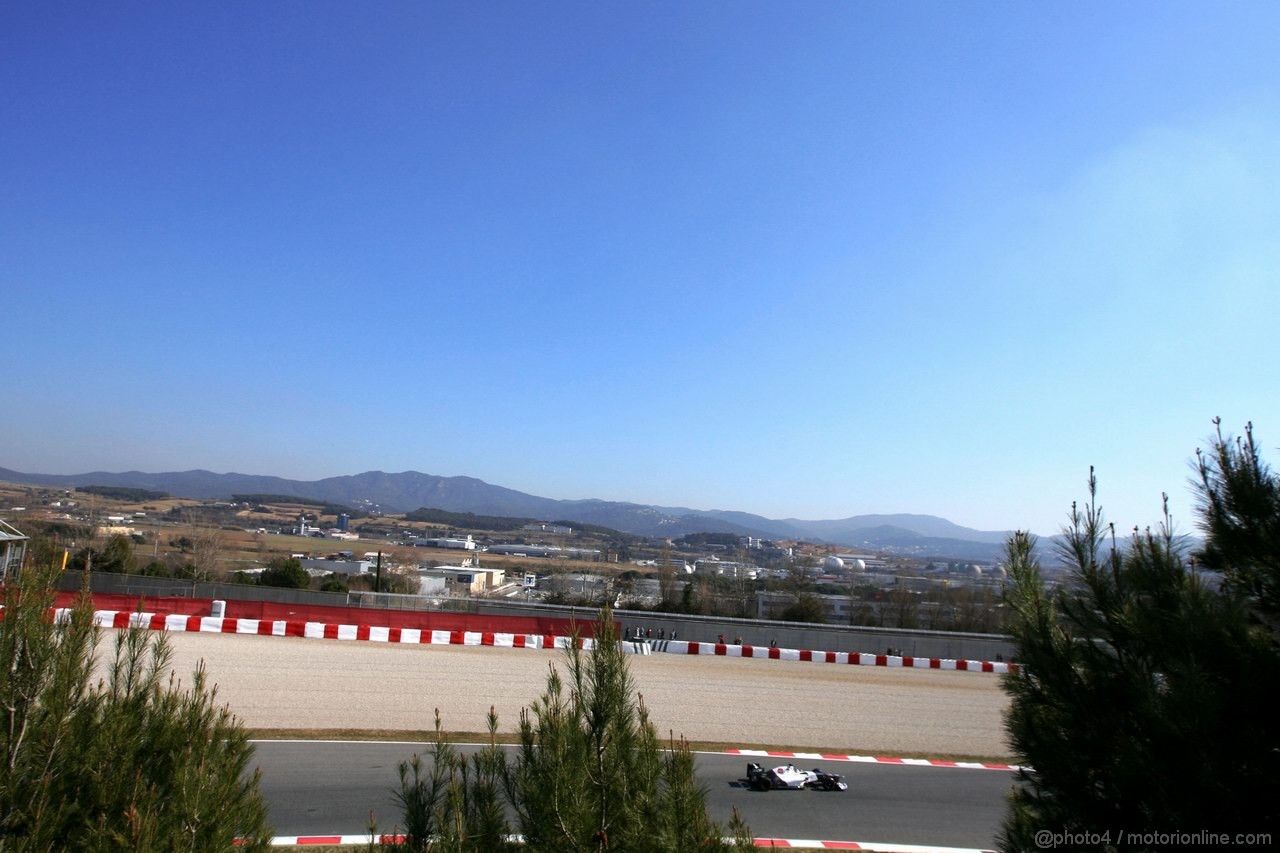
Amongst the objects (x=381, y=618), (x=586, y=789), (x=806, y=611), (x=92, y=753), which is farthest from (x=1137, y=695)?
(x=806, y=611)

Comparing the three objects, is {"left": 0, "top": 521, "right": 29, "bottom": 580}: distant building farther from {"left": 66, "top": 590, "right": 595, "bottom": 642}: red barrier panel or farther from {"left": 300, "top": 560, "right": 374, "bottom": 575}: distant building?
{"left": 300, "top": 560, "right": 374, "bottom": 575}: distant building

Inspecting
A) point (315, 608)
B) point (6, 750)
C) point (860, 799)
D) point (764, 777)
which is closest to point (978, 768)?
point (860, 799)

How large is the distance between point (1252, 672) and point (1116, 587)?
30.6 inches

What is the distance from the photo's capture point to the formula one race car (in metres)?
12.3

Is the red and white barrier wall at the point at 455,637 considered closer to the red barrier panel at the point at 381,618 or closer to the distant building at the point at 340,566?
the red barrier panel at the point at 381,618

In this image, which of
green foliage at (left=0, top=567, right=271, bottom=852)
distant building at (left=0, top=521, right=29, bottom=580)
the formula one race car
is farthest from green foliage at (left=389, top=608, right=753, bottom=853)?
distant building at (left=0, top=521, right=29, bottom=580)

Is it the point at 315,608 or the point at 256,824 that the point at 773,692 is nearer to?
the point at 315,608

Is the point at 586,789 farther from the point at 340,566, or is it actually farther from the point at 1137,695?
the point at 340,566

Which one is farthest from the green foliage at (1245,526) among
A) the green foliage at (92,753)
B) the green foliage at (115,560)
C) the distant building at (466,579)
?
the distant building at (466,579)

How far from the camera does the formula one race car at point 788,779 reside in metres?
12.3

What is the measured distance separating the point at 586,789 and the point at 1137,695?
7.96 feet

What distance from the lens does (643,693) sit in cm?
1925

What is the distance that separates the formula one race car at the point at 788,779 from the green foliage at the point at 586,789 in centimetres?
977

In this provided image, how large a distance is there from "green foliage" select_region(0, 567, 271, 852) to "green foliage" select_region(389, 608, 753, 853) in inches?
36.1
